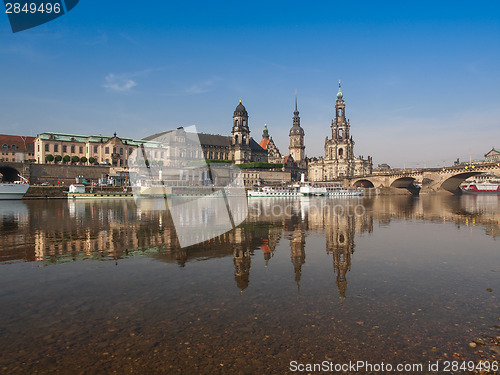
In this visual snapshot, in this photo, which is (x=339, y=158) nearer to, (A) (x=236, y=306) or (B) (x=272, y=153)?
(B) (x=272, y=153)

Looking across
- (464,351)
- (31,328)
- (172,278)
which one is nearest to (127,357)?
(31,328)

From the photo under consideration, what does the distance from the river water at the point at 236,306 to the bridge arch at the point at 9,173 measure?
269 feet

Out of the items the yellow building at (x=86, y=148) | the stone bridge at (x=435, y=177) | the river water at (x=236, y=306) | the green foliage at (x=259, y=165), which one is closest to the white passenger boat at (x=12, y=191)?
Answer: the yellow building at (x=86, y=148)

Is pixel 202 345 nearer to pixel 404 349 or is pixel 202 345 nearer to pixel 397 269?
pixel 404 349

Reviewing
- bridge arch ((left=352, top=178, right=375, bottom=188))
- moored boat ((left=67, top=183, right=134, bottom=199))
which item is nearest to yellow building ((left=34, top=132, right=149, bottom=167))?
moored boat ((left=67, top=183, right=134, bottom=199))

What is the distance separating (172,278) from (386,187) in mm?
120700

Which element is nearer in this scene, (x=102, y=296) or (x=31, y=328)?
(x=31, y=328)

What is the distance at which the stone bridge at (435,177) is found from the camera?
91.9 meters

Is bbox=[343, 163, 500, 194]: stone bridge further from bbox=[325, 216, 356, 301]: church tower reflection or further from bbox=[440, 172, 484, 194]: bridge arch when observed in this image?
bbox=[325, 216, 356, 301]: church tower reflection

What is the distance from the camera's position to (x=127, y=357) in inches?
243

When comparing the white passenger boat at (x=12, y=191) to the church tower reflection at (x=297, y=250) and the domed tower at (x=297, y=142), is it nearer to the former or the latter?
the church tower reflection at (x=297, y=250)

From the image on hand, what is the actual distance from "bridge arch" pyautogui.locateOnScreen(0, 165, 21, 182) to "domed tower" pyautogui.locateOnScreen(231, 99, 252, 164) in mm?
79035

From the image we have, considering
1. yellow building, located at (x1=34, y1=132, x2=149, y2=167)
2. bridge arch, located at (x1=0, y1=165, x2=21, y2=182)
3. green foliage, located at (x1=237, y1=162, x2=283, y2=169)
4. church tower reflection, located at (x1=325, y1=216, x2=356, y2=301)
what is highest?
yellow building, located at (x1=34, y1=132, x2=149, y2=167)

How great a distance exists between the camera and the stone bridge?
91.9 metres
